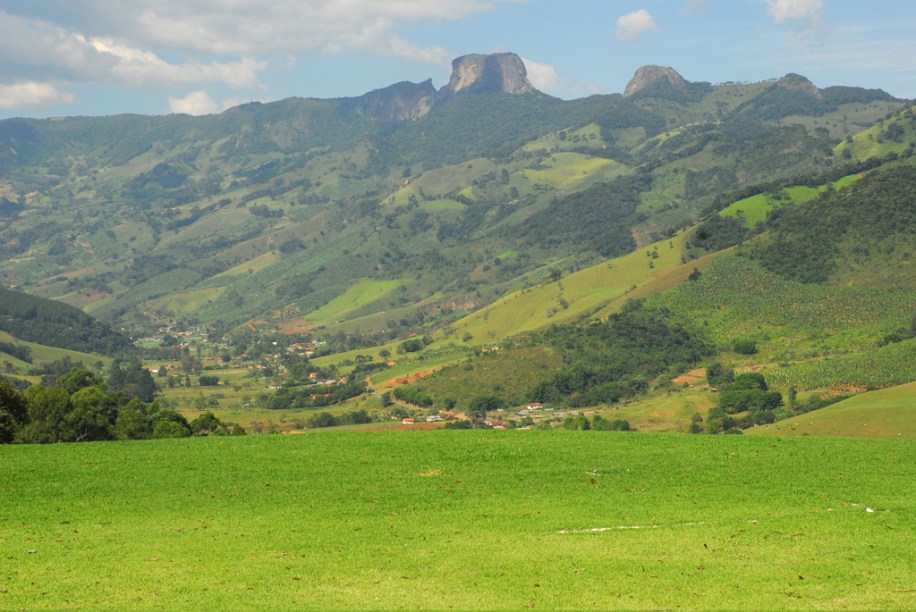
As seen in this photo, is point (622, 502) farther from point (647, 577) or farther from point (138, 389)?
point (138, 389)

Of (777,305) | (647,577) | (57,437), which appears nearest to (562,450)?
(647,577)

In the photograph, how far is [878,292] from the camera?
506 feet

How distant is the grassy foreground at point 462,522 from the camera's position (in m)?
23.8

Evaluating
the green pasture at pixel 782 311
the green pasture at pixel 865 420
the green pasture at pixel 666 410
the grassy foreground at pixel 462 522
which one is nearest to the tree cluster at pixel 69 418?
the grassy foreground at pixel 462 522

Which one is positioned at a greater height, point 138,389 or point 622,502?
point 622,502

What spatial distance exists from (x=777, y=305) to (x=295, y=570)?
474 ft

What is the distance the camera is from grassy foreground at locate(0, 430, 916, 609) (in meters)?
23.8

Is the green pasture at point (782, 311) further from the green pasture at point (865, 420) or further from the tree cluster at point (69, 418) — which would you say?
the tree cluster at point (69, 418)

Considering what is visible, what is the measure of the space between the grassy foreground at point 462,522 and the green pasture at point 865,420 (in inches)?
1430

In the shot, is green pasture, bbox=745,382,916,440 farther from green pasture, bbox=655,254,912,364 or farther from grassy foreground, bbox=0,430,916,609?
green pasture, bbox=655,254,912,364

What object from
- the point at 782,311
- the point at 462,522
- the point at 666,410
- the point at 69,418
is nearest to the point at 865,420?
the point at 666,410

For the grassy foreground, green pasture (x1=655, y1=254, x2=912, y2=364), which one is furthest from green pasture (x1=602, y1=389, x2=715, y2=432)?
the grassy foreground

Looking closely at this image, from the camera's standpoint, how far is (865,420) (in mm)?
81812

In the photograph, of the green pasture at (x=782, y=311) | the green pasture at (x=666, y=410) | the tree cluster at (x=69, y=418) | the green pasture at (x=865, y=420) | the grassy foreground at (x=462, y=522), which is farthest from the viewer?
the green pasture at (x=782, y=311)
